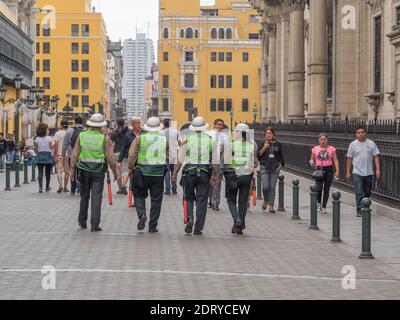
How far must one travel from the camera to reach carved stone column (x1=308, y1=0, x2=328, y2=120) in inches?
1679

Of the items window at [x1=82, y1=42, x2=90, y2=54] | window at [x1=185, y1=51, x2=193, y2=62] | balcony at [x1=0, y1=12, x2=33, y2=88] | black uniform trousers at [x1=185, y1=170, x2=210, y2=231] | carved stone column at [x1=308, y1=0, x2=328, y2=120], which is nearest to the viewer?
black uniform trousers at [x1=185, y1=170, x2=210, y2=231]

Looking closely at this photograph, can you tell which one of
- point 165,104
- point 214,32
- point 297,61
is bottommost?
point 297,61

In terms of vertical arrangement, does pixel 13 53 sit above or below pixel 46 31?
below

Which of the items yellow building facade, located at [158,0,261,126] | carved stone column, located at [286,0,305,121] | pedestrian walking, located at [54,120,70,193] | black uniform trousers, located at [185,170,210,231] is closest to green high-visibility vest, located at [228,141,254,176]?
black uniform trousers, located at [185,170,210,231]

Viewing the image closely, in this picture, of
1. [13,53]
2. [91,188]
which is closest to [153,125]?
[91,188]

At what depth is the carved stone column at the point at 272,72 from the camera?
62625 mm

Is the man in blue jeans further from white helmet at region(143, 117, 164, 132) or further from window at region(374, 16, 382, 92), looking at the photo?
window at region(374, 16, 382, 92)

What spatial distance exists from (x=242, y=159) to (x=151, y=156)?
1583 mm

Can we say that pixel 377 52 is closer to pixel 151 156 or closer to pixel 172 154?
pixel 172 154

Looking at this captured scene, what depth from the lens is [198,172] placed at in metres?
17.4

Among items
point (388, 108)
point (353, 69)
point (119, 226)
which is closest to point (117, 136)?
point (119, 226)

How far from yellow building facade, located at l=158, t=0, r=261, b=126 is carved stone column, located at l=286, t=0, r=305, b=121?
270 feet
